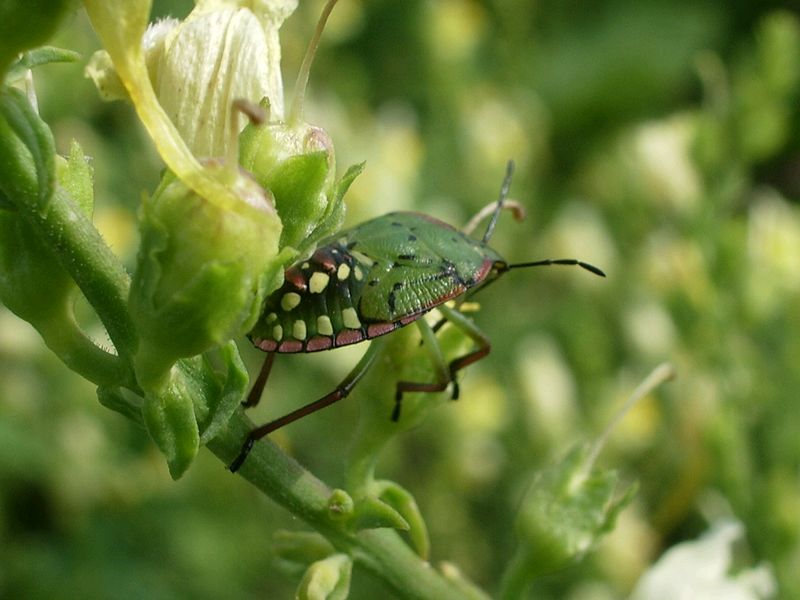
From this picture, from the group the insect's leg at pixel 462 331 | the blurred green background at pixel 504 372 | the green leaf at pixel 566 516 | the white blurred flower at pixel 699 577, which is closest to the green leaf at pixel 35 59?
the insect's leg at pixel 462 331

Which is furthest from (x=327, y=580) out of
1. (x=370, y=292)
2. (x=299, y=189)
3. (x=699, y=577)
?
(x=699, y=577)

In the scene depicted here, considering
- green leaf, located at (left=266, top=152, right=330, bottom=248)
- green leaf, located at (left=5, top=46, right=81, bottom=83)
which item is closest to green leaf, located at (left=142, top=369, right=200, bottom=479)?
green leaf, located at (left=266, top=152, right=330, bottom=248)

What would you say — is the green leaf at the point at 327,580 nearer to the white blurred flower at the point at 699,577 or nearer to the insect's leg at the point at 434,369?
the insect's leg at the point at 434,369

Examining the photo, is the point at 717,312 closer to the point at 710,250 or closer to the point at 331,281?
the point at 710,250

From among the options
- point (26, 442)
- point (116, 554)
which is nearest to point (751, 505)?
point (116, 554)

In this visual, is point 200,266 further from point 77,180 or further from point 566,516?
point 566,516
